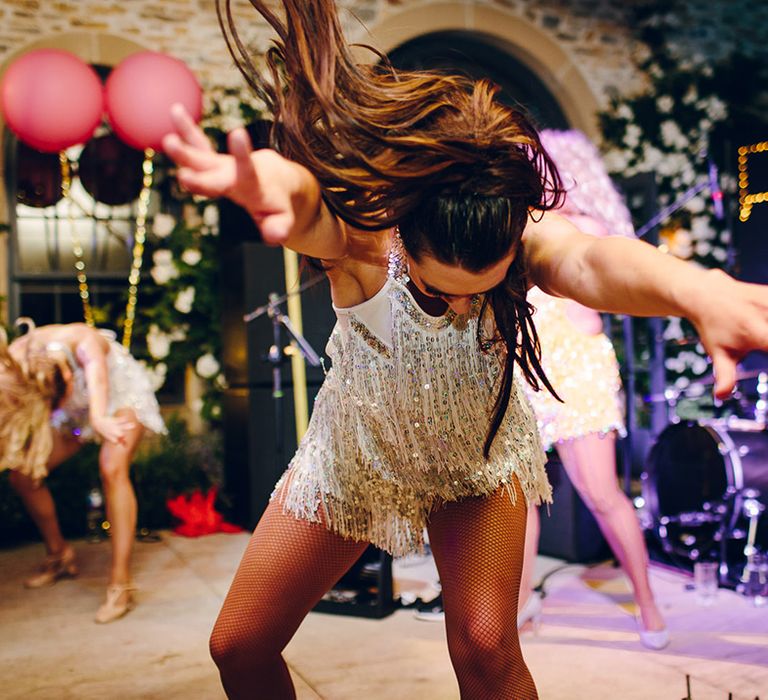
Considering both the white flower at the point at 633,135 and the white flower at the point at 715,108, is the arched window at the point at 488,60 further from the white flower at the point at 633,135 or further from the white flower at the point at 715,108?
the white flower at the point at 715,108

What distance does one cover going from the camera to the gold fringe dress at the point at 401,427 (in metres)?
1.62

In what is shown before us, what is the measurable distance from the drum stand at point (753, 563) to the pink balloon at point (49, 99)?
12.9 feet

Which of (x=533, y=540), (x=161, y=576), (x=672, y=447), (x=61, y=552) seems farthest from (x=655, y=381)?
(x=61, y=552)

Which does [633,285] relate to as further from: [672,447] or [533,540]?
[672,447]

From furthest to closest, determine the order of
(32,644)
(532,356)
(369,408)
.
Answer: (32,644) → (369,408) → (532,356)

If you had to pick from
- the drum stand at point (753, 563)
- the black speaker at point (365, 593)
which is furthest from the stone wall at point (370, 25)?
the drum stand at point (753, 563)

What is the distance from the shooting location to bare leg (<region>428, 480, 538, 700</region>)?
153 centimetres

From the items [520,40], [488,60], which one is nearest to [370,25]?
[488,60]

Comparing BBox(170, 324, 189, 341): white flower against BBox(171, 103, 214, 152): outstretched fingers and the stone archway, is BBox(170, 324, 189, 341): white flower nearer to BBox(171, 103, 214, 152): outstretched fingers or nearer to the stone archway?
the stone archway

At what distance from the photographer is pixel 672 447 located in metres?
4.19

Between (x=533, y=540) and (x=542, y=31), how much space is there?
506 centimetres

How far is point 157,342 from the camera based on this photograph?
562 cm

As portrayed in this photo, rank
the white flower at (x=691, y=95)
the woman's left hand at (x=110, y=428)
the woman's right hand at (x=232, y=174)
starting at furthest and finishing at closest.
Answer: the white flower at (x=691, y=95) < the woman's left hand at (x=110, y=428) < the woman's right hand at (x=232, y=174)

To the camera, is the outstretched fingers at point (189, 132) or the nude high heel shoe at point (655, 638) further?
the nude high heel shoe at point (655, 638)
